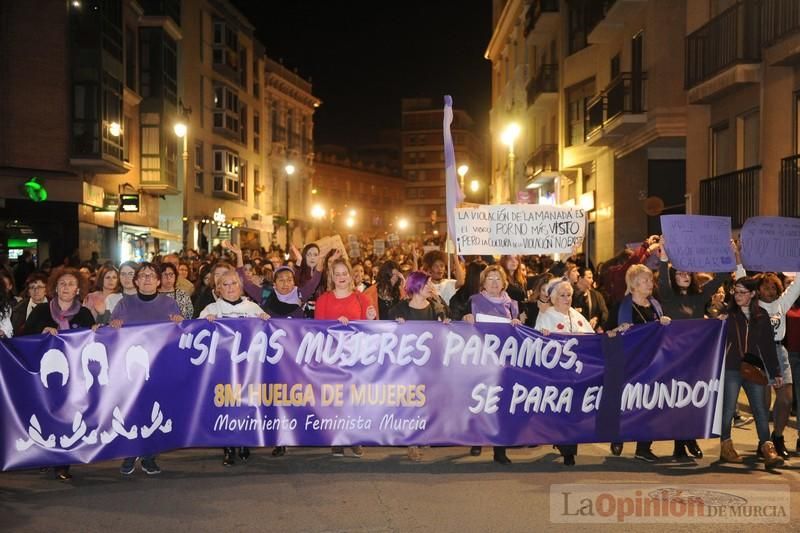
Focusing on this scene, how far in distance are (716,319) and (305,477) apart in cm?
412

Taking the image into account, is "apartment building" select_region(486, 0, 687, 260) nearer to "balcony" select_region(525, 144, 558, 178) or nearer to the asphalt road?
"balcony" select_region(525, 144, 558, 178)

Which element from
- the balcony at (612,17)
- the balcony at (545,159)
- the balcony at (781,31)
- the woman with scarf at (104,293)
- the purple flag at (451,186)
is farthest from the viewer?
the balcony at (545,159)

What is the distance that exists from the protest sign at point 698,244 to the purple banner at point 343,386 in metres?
0.74

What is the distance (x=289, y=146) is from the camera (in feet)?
201

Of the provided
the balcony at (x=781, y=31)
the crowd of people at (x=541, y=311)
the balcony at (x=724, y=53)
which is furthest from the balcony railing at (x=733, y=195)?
the crowd of people at (x=541, y=311)

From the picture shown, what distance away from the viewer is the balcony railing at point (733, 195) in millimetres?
17688

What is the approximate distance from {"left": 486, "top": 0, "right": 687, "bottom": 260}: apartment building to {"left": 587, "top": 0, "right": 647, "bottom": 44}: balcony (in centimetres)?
4

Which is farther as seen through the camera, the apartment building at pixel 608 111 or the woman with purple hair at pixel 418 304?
the apartment building at pixel 608 111

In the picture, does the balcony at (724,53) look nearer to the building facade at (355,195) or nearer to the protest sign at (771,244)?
the protest sign at (771,244)

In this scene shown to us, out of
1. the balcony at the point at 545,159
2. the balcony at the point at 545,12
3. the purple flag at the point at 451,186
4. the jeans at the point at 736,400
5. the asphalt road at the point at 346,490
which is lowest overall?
the asphalt road at the point at 346,490

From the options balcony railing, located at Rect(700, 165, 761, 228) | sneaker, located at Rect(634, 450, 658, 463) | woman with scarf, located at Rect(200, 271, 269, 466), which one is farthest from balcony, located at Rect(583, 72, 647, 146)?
woman with scarf, located at Rect(200, 271, 269, 466)

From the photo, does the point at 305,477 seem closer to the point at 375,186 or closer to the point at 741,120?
the point at 741,120

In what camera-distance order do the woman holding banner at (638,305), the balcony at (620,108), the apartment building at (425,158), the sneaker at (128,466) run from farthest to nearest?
the apartment building at (425,158)
the balcony at (620,108)
the woman holding banner at (638,305)
the sneaker at (128,466)

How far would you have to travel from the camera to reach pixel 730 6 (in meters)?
18.5
